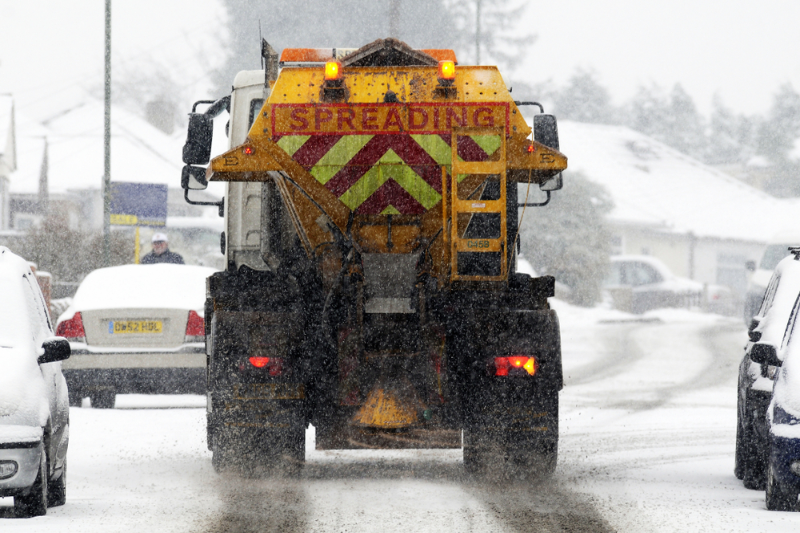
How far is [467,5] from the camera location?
47.6 meters

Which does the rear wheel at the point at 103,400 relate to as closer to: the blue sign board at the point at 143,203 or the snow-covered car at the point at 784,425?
the snow-covered car at the point at 784,425

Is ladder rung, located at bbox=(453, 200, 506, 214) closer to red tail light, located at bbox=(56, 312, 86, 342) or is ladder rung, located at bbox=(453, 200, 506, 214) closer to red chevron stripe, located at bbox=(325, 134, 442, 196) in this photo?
red chevron stripe, located at bbox=(325, 134, 442, 196)

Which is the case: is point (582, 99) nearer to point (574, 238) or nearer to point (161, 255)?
point (574, 238)

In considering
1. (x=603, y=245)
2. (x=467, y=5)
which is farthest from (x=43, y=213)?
(x=603, y=245)

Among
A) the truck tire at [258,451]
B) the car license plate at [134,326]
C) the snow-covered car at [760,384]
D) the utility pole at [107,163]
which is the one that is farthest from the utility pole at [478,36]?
the truck tire at [258,451]

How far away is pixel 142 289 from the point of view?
13.1 meters

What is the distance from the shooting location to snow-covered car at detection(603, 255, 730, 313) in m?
38.0

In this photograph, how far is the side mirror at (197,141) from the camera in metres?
9.44

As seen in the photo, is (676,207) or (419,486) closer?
(419,486)

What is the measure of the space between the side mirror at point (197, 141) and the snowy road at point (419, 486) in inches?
90.0

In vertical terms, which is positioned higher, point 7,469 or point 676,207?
point 676,207

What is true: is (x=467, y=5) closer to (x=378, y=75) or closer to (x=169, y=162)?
(x=169, y=162)

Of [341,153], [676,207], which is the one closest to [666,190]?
[676,207]

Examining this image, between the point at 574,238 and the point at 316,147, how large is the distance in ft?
118
